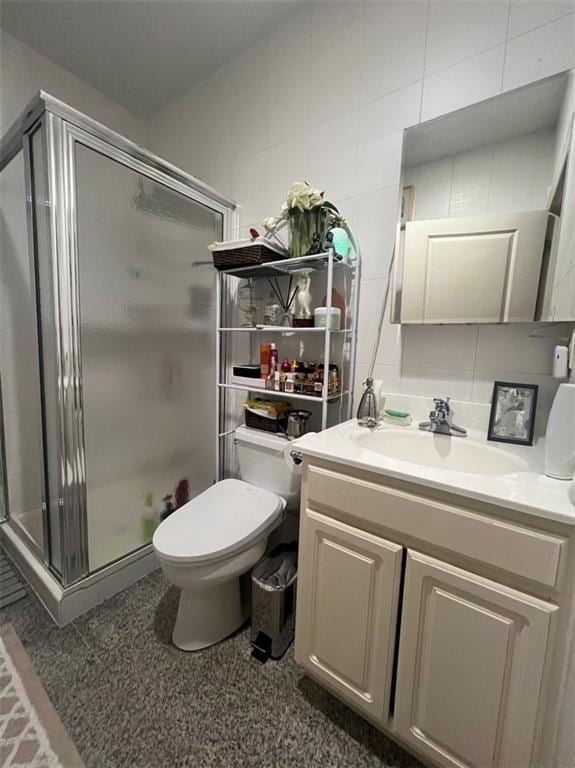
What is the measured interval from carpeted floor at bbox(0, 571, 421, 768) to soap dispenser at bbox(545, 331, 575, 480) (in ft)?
2.84

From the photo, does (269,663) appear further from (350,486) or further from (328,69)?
(328,69)

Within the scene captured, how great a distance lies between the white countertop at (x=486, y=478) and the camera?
0.58 meters

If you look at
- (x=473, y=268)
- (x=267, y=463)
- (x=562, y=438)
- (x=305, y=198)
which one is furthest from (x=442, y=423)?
(x=305, y=198)

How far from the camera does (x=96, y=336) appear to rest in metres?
1.23

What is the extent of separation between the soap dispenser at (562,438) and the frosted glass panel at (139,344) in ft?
4.72

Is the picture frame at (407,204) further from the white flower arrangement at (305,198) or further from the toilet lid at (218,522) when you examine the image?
the toilet lid at (218,522)

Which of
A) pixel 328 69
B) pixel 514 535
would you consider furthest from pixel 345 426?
pixel 328 69

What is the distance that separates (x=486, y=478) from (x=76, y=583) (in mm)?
1480

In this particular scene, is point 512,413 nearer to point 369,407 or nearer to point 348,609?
point 369,407

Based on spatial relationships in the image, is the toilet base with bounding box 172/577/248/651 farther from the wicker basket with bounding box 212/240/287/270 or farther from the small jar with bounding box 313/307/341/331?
the wicker basket with bounding box 212/240/287/270

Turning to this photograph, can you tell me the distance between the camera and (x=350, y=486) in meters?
0.80

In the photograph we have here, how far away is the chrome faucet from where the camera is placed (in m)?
1.03

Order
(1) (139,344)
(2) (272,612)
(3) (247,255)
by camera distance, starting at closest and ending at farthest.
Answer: (2) (272,612) → (3) (247,255) → (1) (139,344)


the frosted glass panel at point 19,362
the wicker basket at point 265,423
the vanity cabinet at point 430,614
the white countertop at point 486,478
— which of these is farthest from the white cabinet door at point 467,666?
the frosted glass panel at point 19,362
